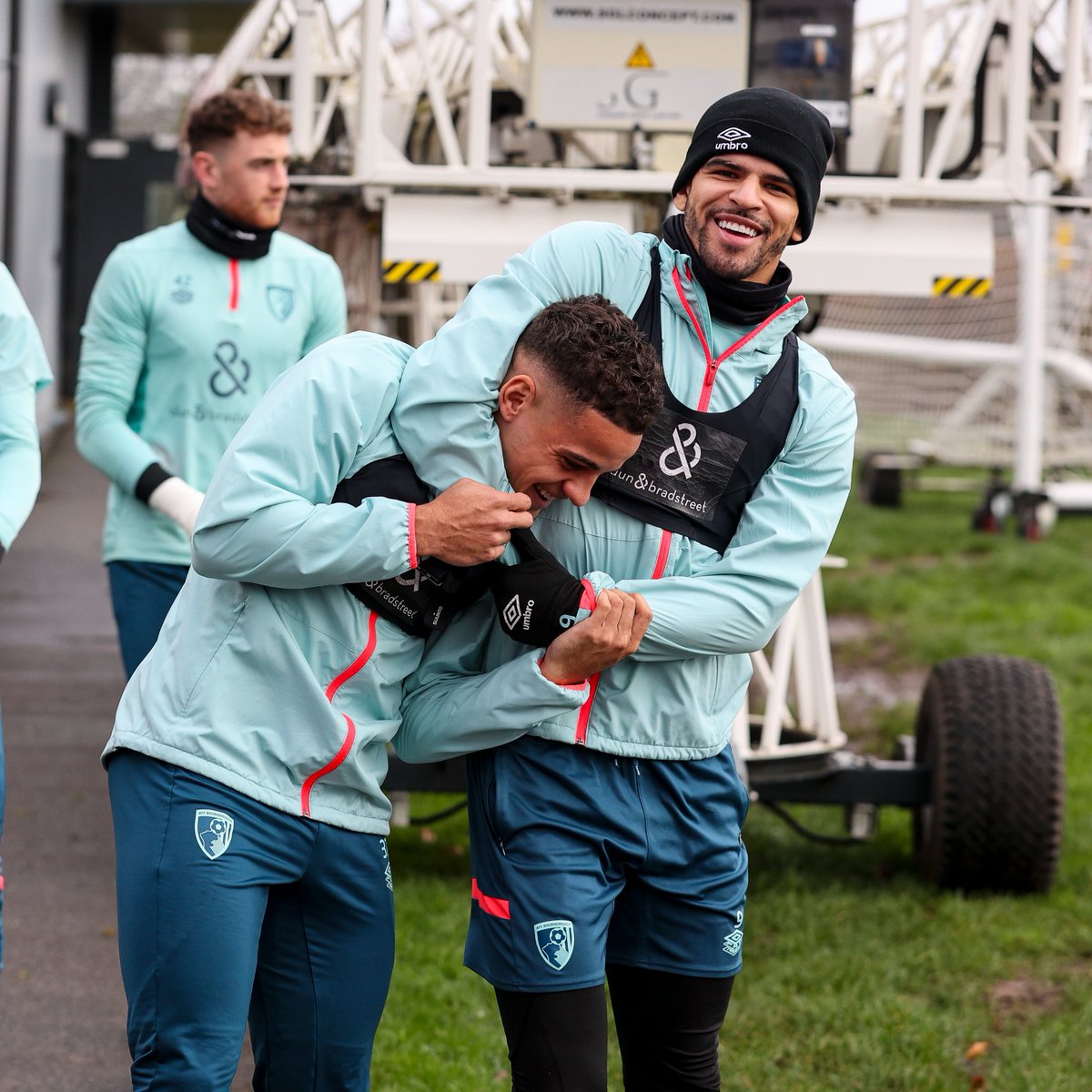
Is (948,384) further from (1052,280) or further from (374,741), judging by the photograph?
(374,741)

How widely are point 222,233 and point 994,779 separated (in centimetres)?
295

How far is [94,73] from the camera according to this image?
2312 centimetres

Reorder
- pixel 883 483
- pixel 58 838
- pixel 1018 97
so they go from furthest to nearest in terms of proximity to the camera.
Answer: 1. pixel 883 483
2. pixel 58 838
3. pixel 1018 97

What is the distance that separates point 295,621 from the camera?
9.04ft

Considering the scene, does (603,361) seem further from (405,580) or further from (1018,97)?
(1018,97)

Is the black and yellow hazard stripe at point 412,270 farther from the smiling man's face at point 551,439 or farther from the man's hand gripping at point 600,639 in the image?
the man's hand gripping at point 600,639

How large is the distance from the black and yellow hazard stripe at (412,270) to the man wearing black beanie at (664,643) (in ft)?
7.46

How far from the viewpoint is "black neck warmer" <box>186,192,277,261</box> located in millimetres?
4957

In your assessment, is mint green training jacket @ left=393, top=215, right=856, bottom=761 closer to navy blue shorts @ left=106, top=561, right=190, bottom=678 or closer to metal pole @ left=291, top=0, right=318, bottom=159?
navy blue shorts @ left=106, top=561, right=190, bottom=678

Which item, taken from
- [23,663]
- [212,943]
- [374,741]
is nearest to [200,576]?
[374,741]

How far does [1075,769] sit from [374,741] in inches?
212

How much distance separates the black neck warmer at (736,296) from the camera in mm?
2977

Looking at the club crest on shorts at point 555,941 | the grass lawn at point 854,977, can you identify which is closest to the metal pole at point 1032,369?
the grass lawn at point 854,977

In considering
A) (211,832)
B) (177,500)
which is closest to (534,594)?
(211,832)
